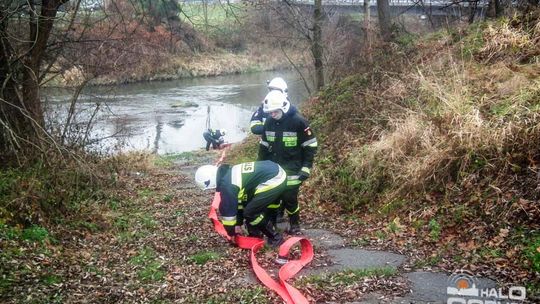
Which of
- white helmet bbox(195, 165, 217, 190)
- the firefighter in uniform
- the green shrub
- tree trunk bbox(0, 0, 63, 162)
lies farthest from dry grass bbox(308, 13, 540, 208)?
tree trunk bbox(0, 0, 63, 162)

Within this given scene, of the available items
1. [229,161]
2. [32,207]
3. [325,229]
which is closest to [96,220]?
[32,207]

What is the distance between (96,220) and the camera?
801cm

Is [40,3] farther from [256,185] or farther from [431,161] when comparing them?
[431,161]

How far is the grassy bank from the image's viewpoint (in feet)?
18.7

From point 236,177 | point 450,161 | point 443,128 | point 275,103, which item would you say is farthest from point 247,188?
point 443,128

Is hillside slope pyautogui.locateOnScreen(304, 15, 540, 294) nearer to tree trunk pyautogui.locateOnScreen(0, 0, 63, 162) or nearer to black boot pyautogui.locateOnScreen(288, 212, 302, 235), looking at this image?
black boot pyautogui.locateOnScreen(288, 212, 302, 235)

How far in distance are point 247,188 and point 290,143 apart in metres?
1.26

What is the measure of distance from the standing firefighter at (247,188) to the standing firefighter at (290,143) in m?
0.76

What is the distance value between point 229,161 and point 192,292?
10596 millimetres

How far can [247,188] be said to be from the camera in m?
6.39

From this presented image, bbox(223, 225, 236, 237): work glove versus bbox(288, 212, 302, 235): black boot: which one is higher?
bbox(223, 225, 236, 237): work glove

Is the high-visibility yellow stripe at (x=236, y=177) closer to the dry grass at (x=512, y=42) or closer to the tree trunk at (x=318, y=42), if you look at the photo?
the dry grass at (x=512, y=42)

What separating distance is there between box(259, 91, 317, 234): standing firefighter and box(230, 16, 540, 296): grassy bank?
1031 mm

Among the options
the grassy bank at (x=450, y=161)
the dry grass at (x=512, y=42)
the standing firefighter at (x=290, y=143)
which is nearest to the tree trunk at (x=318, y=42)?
the grassy bank at (x=450, y=161)
